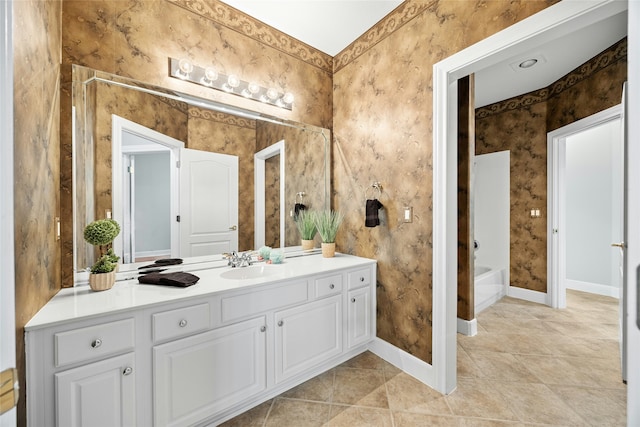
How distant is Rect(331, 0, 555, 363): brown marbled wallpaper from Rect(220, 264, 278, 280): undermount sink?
91 cm

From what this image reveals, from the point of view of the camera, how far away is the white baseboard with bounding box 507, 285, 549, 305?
11.3ft

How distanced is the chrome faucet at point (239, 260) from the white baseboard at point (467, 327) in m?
2.14

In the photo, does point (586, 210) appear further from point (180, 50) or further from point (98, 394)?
point (98, 394)

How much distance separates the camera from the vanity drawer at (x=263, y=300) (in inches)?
58.3

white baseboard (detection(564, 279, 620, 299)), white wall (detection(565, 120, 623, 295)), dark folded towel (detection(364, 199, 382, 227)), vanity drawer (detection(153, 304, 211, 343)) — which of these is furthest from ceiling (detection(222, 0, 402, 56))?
white baseboard (detection(564, 279, 620, 299))

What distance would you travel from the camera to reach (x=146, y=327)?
125cm

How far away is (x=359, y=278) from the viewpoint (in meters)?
2.16

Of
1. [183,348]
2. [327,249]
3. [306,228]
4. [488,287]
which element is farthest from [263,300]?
[488,287]

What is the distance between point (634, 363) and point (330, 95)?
2.69 meters

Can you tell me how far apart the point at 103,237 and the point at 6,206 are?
1081 millimetres

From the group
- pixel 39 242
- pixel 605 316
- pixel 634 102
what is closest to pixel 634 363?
pixel 634 102

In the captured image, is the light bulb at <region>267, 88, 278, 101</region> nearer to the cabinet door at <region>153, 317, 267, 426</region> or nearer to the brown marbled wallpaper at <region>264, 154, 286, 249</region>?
the brown marbled wallpaper at <region>264, 154, 286, 249</region>

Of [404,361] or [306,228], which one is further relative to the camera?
[306,228]

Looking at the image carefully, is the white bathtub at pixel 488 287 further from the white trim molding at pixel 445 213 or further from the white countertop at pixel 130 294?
the white countertop at pixel 130 294
